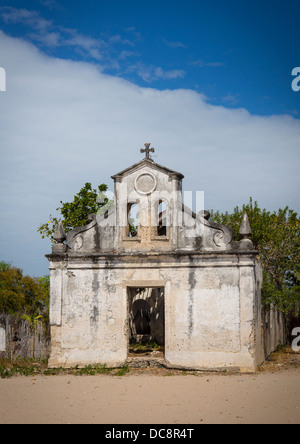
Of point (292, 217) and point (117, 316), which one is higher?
point (292, 217)

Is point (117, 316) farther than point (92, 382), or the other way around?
point (117, 316)

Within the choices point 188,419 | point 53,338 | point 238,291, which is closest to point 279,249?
point 238,291

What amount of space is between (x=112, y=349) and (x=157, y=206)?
13.5 ft

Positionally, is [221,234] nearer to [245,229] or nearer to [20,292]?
[245,229]

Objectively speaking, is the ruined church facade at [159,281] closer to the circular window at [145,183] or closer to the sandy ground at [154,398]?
the circular window at [145,183]

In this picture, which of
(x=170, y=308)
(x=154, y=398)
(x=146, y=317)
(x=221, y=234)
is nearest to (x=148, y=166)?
(x=221, y=234)

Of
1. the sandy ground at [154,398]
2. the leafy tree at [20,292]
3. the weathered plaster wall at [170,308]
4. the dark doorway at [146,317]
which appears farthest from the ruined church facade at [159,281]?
the leafy tree at [20,292]

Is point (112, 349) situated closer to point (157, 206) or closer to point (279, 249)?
point (157, 206)

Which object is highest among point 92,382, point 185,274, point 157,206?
point 157,206

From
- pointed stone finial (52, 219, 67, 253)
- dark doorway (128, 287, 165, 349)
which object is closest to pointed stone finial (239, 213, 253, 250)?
pointed stone finial (52, 219, 67, 253)

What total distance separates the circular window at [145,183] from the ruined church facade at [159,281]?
0.09 ft

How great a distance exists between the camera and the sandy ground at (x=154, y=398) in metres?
9.30
